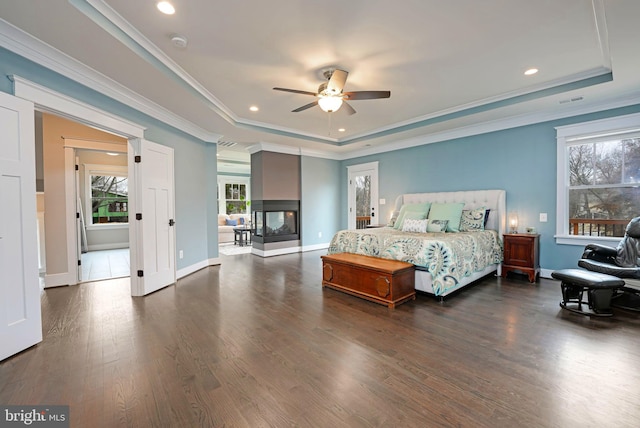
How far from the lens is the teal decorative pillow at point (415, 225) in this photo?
443 centimetres

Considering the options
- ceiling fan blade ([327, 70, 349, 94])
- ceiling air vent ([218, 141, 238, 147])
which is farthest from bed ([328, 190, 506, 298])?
ceiling air vent ([218, 141, 238, 147])

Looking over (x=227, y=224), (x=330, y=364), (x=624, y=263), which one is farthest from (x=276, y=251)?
(x=624, y=263)

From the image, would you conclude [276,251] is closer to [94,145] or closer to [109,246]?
[94,145]

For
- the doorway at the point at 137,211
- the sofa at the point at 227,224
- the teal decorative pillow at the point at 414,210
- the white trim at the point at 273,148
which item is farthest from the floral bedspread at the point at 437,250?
the sofa at the point at 227,224

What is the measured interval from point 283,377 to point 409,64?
11.1 ft

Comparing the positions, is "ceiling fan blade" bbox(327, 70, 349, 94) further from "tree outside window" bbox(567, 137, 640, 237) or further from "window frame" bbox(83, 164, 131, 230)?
"window frame" bbox(83, 164, 131, 230)

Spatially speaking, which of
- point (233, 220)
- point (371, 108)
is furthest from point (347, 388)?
point (233, 220)

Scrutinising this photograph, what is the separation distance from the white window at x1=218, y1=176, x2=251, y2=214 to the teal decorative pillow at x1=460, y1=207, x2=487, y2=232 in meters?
8.40

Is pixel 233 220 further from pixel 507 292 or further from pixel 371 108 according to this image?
pixel 507 292

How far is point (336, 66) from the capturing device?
10.3ft

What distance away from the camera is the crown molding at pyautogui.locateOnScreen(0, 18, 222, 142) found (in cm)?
220

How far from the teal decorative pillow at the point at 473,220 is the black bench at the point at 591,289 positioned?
5.14ft

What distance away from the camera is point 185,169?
482 centimetres

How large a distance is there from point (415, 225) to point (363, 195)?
9.94 ft
